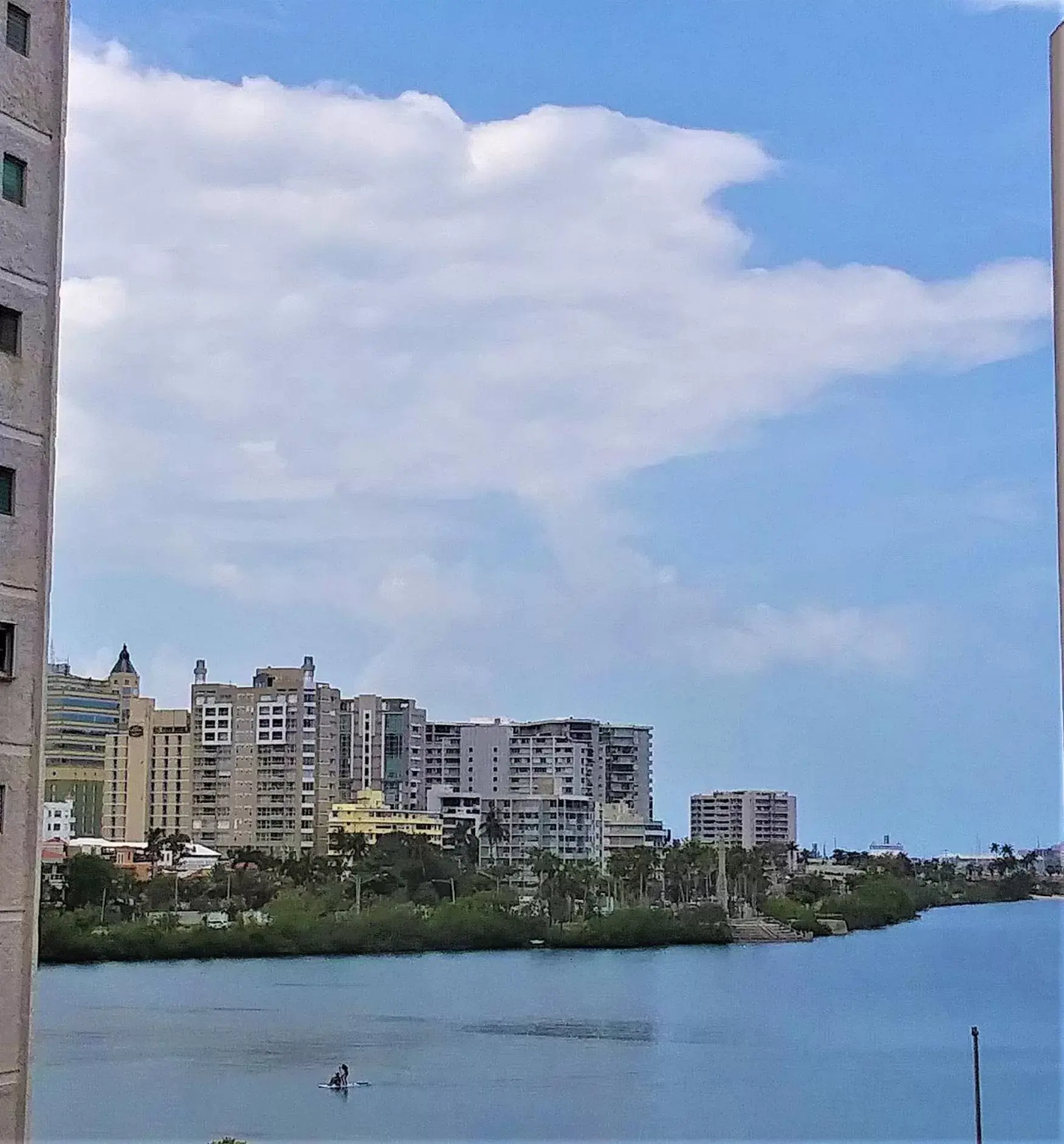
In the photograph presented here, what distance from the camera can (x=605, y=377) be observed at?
5.33 m

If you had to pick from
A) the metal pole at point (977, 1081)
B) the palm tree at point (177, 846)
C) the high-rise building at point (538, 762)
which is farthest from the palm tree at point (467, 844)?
the metal pole at point (977, 1081)

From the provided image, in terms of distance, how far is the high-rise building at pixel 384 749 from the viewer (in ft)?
16.3

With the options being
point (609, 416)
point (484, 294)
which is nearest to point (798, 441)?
point (609, 416)

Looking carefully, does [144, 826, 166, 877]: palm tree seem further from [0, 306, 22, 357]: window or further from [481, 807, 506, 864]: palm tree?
[0, 306, 22, 357]: window

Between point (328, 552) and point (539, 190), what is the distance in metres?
1.26

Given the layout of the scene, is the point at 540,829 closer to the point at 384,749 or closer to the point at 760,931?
the point at 384,749

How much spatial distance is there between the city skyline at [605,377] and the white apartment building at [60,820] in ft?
2.02

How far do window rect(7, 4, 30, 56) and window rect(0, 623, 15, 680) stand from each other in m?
0.88

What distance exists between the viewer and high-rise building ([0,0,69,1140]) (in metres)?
2.64

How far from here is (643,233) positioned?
5289mm

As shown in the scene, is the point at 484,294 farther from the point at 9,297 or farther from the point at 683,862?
the point at 9,297

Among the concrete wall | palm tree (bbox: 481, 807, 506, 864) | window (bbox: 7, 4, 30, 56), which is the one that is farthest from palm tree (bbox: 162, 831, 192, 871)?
the concrete wall

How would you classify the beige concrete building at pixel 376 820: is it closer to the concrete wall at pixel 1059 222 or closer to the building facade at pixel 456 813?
the building facade at pixel 456 813

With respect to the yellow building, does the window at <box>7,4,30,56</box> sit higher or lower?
higher
